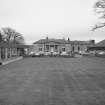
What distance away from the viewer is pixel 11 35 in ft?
227

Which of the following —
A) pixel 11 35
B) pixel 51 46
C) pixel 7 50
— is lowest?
pixel 7 50

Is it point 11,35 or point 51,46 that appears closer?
point 51,46

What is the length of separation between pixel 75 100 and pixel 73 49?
6292 centimetres

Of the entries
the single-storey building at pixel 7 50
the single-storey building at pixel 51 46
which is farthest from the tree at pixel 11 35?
the single-storey building at pixel 7 50

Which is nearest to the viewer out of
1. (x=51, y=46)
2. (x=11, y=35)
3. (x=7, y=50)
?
(x=7, y=50)

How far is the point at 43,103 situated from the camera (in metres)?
6.16

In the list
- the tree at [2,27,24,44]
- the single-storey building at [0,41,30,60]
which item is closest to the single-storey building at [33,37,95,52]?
the tree at [2,27,24,44]

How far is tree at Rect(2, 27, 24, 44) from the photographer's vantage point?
68.4 meters

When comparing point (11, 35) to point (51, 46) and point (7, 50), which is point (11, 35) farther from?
point (7, 50)

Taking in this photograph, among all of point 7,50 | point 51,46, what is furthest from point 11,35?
point 7,50

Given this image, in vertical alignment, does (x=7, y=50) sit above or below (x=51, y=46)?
below

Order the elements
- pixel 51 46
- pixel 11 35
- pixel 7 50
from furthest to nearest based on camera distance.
Result: pixel 11 35 < pixel 51 46 < pixel 7 50

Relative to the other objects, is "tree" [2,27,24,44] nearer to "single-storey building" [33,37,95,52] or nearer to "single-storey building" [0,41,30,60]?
"single-storey building" [33,37,95,52]

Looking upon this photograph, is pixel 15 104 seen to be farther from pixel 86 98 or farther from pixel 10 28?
pixel 10 28
